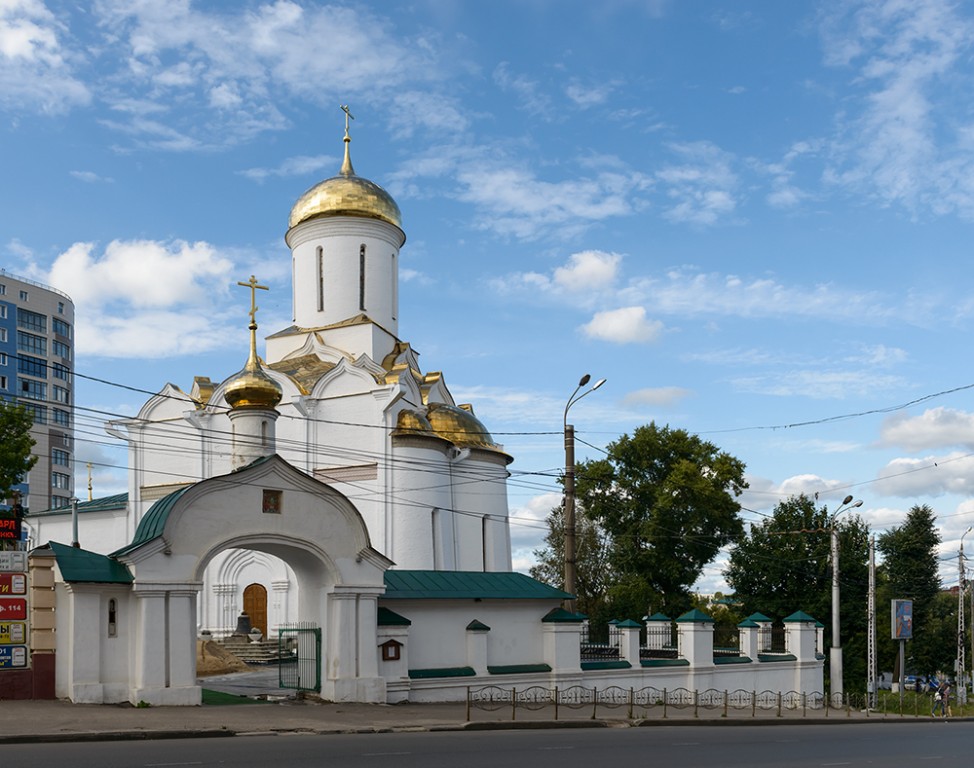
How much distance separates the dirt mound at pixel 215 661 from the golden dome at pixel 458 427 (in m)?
8.48

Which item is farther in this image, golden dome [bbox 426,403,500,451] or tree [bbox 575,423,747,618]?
tree [bbox 575,423,747,618]

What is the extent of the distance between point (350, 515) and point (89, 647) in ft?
15.6

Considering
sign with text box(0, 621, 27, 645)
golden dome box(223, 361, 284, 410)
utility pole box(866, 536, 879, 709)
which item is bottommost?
utility pole box(866, 536, 879, 709)

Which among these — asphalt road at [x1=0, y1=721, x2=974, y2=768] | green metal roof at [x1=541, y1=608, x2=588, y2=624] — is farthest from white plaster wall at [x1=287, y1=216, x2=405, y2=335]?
asphalt road at [x1=0, y1=721, x2=974, y2=768]

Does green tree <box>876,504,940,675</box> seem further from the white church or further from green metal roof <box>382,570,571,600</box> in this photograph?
green metal roof <box>382,570,571,600</box>

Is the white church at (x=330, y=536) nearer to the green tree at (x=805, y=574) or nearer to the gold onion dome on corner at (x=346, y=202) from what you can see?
the gold onion dome on corner at (x=346, y=202)

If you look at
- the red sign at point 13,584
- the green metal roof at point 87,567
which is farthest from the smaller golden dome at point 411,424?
the red sign at point 13,584

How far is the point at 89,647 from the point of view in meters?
16.2

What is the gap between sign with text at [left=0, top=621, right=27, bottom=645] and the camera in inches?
632

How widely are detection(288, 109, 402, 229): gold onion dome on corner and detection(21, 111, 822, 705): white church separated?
2.8 inches

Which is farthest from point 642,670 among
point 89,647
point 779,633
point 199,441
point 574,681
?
point 199,441

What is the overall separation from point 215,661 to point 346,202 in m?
15.2

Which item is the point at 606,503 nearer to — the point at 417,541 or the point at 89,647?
A: the point at 417,541

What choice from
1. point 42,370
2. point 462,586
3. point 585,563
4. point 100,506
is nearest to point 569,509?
point 462,586
